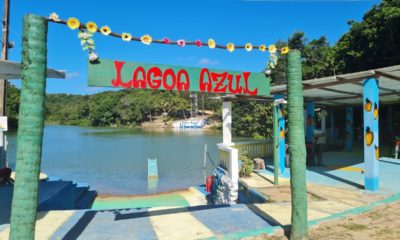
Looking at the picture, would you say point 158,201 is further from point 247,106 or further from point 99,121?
point 99,121

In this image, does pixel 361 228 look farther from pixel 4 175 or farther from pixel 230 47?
pixel 4 175

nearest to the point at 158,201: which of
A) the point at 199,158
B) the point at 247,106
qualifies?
the point at 199,158

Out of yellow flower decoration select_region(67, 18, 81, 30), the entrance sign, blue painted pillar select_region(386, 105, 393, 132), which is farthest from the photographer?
blue painted pillar select_region(386, 105, 393, 132)

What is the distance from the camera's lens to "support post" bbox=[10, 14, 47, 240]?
3.21 m

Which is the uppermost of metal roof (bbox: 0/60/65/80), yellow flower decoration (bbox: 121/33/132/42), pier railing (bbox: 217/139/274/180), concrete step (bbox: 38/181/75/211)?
yellow flower decoration (bbox: 121/33/132/42)

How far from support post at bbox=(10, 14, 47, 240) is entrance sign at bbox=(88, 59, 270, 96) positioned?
0.73 meters

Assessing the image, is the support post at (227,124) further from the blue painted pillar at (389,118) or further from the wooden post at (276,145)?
the blue painted pillar at (389,118)

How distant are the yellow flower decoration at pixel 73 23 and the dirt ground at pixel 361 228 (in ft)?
10.6

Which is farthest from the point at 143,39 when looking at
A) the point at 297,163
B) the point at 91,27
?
the point at 297,163

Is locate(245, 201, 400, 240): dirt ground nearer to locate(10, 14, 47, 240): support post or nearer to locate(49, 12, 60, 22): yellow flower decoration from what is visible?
locate(10, 14, 47, 240): support post

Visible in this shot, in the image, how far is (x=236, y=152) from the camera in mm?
9227

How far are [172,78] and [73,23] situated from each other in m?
1.32

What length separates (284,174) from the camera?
10.1 metres

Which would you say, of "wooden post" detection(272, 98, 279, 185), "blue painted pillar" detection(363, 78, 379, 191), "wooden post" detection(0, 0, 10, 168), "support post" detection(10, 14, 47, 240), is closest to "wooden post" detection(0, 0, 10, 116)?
"wooden post" detection(0, 0, 10, 168)
